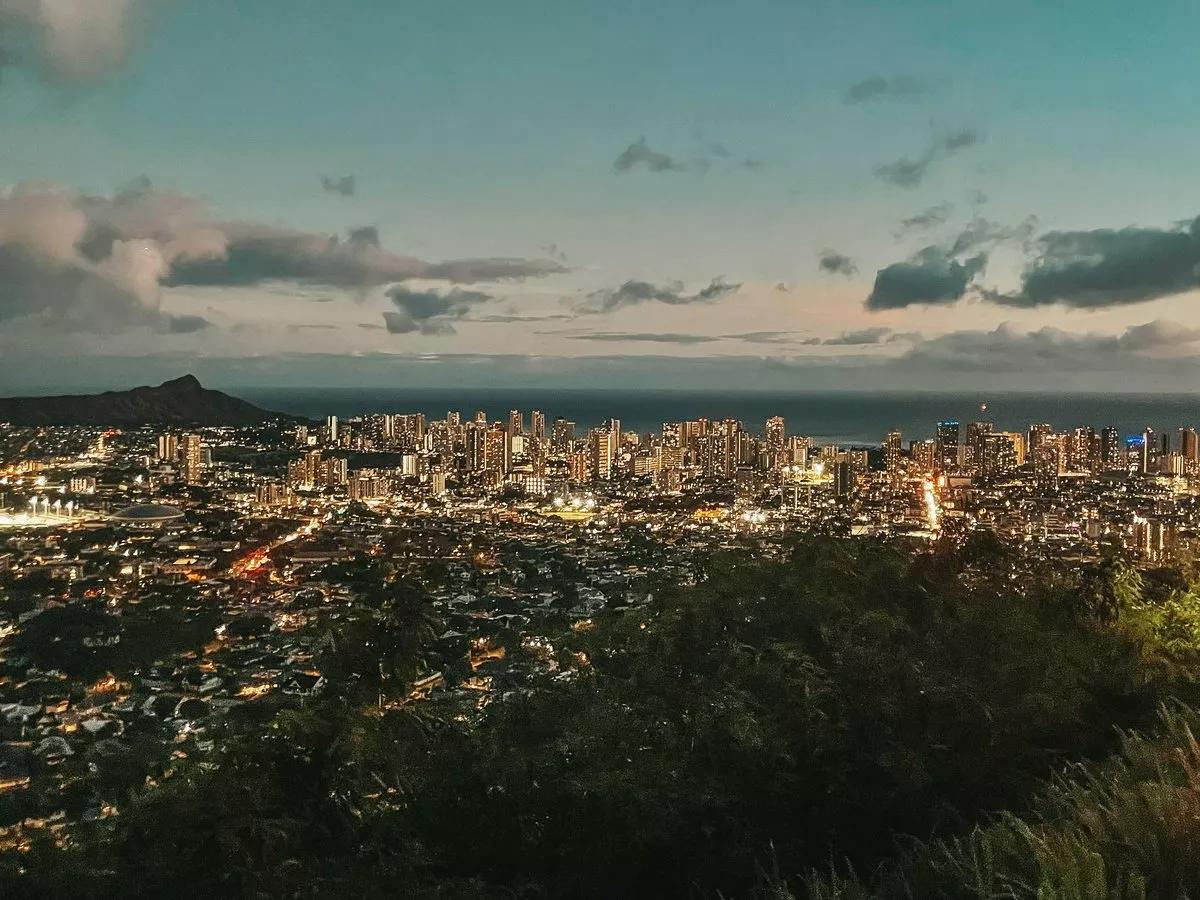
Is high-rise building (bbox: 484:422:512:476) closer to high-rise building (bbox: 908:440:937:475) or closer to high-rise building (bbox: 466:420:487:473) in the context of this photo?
high-rise building (bbox: 466:420:487:473)

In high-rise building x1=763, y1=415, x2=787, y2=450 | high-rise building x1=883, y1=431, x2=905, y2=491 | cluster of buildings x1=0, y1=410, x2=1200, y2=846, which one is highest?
high-rise building x1=763, y1=415, x2=787, y2=450

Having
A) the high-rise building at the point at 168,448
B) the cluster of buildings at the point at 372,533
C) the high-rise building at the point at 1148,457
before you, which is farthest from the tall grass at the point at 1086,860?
the high-rise building at the point at 1148,457

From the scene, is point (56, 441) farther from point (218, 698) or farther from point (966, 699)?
point (966, 699)

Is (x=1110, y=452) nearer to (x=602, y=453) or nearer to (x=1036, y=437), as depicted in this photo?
(x=1036, y=437)

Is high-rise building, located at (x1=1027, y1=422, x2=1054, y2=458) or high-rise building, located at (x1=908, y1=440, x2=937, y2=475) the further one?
high-rise building, located at (x1=1027, y1=422, x2=1054, y2=458)

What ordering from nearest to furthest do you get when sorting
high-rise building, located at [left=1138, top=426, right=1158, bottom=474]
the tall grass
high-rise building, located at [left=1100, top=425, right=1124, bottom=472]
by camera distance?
the tall grass, high-rise building, located at [left=1138, top=426, right=1158, bottom=474], high-rise building, located at [left=1100, top=425, right=1124, bottom=472]

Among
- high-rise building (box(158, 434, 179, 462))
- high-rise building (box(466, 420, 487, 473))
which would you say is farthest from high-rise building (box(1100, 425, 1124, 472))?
high-rise building (box(158, 434, 179, 462))

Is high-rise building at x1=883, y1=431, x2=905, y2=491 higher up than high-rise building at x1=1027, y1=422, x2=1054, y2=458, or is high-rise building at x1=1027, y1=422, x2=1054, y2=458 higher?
high-rise building at x1=1027, y1=422, x2=1054, y2=458

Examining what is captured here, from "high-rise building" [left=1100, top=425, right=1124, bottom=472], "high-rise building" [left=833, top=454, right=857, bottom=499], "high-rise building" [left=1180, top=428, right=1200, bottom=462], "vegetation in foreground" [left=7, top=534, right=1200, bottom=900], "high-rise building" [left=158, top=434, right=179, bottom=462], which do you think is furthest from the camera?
→ "high-rise building" [left=1180, top=428, right=1200, bottom=462]
